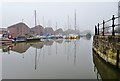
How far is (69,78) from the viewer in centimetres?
718

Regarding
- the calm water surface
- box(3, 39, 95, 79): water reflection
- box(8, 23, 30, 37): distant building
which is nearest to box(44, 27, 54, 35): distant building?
box(8, 23, 30, 37): distant building

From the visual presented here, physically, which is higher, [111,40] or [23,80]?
[111,40]

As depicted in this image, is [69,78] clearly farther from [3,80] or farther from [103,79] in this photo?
[3,80]

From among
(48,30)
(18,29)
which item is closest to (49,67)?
(18,29)

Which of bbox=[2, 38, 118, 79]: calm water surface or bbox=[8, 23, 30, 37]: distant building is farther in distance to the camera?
bbox=[8, 23, 30, 37]: distant building

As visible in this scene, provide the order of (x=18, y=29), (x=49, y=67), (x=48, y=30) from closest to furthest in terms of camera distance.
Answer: (x=49, y=67) → (x=18, y=29) → (x=48, y=30)

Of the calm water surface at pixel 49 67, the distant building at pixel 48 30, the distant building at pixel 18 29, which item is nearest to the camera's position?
the calm water surface at pixel 49 67

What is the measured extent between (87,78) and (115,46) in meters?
2.00

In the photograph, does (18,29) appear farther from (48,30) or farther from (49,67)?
(49,67)

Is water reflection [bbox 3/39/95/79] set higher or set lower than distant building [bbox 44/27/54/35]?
lower

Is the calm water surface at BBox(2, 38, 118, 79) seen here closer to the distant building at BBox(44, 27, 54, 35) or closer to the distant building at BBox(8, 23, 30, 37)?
the distant building at BBox(8, 23, 30, 37)

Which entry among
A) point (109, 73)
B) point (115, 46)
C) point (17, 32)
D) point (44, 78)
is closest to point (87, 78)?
point (109, 73)

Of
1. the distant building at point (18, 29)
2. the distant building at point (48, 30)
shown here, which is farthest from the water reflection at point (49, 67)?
the distant building at point (48, 30)

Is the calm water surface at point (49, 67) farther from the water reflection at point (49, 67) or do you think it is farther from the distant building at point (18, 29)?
the distant building at point (18, 29)
